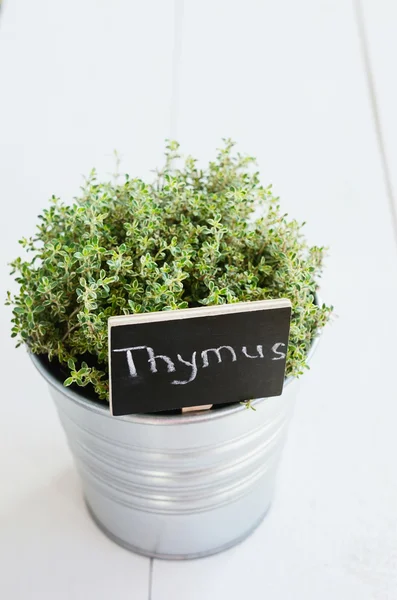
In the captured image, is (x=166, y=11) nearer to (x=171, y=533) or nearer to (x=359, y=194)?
(x=359, y=194)

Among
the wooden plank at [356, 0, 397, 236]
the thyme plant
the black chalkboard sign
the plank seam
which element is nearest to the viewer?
the black chalkboard sign

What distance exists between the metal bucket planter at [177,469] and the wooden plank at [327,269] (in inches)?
3.2

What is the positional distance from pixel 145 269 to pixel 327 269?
983mm

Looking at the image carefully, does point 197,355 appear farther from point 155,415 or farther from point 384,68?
point 384,68

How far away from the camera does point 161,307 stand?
92 centimetres

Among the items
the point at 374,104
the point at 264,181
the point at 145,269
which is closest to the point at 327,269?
the point at 264,181

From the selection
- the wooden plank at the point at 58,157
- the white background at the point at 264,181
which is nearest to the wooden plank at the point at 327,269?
the white background at the point at 264,181

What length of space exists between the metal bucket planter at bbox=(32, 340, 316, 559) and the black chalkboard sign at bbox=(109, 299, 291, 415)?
0.14 feet

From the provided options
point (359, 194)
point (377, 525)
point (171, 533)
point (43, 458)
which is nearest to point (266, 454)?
point (171, 533)

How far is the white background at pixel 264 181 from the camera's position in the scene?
49.1 inches

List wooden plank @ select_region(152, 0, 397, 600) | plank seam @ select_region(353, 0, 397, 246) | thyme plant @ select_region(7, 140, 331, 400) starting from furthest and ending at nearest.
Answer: plank seam @ select_region(353, 0, 397, 246) < wooden plank @ select_region(152, 0, 397, 600) < thyme plant @ select_region(7, 140, 331, 400)

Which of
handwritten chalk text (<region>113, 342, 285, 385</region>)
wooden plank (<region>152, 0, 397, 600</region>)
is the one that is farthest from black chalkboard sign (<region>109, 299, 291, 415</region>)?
wooden plank (<region>152, 0, 397, 600</region>)

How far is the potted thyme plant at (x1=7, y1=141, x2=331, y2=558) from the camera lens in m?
0.95

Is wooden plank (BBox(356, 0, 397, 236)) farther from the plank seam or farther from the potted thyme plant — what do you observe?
the potted thyme plant
